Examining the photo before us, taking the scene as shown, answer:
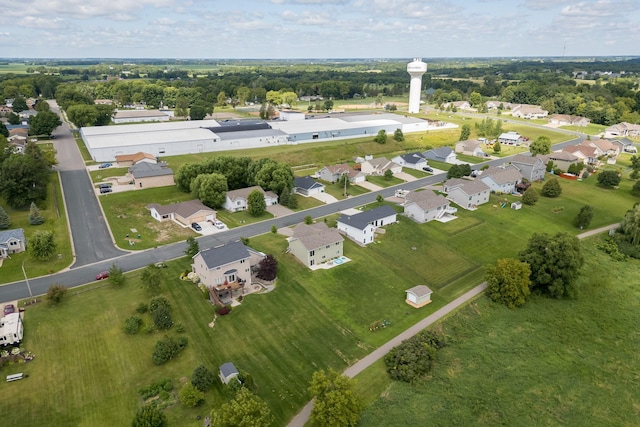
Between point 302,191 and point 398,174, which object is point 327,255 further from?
point 398,174

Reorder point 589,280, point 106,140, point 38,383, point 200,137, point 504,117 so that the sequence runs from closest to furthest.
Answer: point 38,383 < point 589,280 < point 106,140 < point 200,137 < point 504,117

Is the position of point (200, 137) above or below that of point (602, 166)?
above

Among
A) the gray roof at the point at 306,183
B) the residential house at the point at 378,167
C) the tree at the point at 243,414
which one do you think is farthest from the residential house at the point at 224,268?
the residential house at the point at 378,167

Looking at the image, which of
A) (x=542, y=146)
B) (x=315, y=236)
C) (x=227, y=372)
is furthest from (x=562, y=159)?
(x=227, y=372)

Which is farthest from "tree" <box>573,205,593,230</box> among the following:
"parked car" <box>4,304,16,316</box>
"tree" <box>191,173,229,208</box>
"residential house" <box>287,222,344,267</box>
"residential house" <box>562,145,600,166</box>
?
"parked car" <box>4,304,16,316</box>

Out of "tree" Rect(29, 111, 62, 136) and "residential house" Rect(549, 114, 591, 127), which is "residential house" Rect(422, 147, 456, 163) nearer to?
"residential house" Rect(549, 114, 591, 127)

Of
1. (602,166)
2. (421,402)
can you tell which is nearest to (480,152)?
(602,166)

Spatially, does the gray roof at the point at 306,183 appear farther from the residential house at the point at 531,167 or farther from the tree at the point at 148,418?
the tree at the point at 148,418
